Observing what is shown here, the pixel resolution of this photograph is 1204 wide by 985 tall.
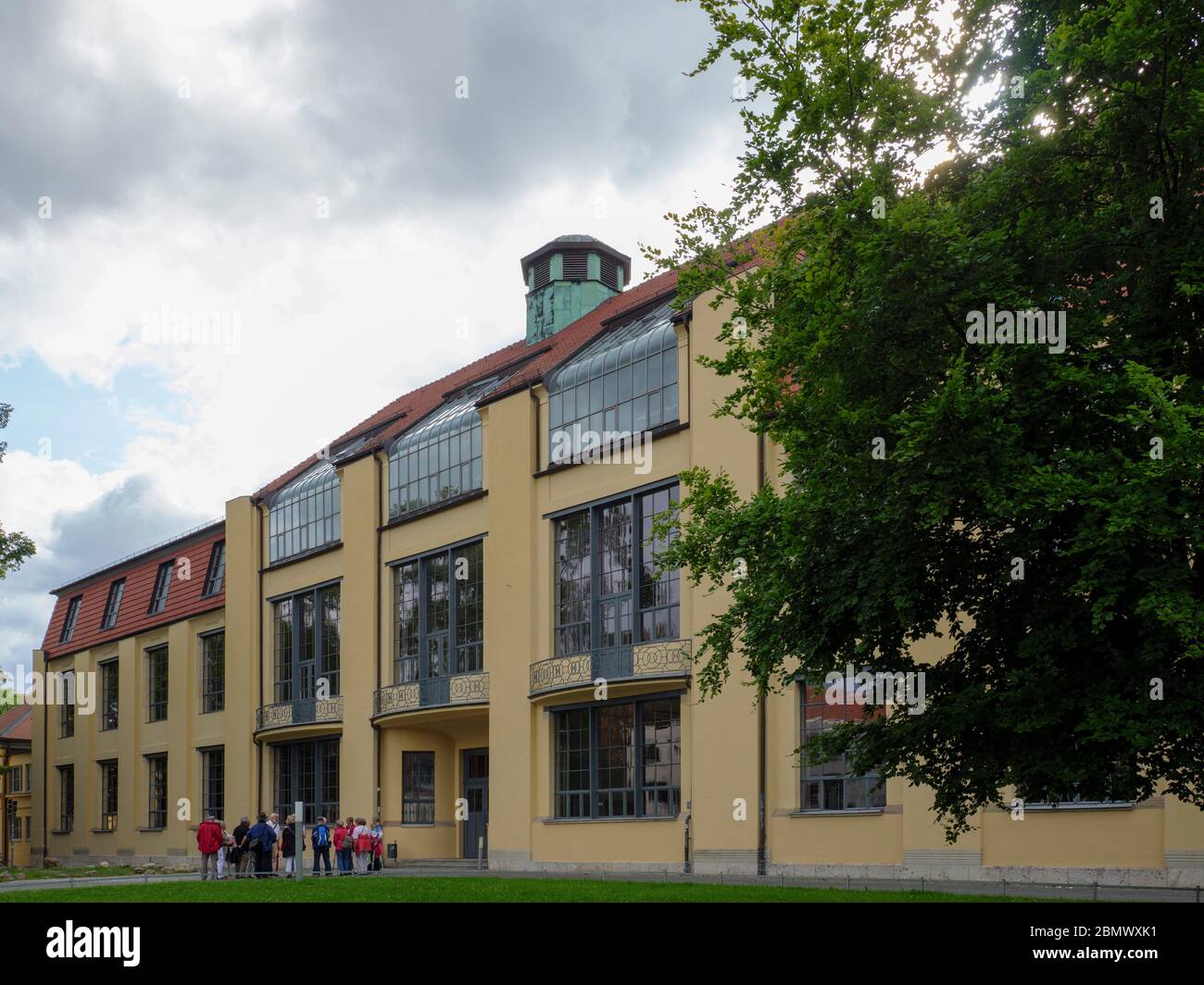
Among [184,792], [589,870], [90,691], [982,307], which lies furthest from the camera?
[90,691]

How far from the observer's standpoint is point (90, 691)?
171 ft

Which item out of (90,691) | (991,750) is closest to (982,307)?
(991,750)

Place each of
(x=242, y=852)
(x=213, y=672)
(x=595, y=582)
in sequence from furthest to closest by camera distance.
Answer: (x=213, y=672) → (x=242, y=852) → (x=595, y=582)

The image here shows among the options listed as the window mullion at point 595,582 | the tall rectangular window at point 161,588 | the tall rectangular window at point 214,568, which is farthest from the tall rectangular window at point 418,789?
the tall rectangular window at point 161,588

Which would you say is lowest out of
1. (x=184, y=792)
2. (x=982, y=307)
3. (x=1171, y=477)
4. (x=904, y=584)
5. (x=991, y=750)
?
(x=184, y=792)

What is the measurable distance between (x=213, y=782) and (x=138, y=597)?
9.35m

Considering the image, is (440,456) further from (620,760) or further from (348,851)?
(620,760)

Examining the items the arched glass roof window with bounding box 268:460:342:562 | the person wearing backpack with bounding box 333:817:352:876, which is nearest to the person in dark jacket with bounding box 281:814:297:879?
the person wearing backpack with bounding box 333:817:352:876

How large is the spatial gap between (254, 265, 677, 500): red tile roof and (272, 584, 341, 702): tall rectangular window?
13.7 feet

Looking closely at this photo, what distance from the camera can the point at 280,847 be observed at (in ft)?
113

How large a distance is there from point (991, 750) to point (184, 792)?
36038 mm

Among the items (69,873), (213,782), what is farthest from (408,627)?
(213,782)
